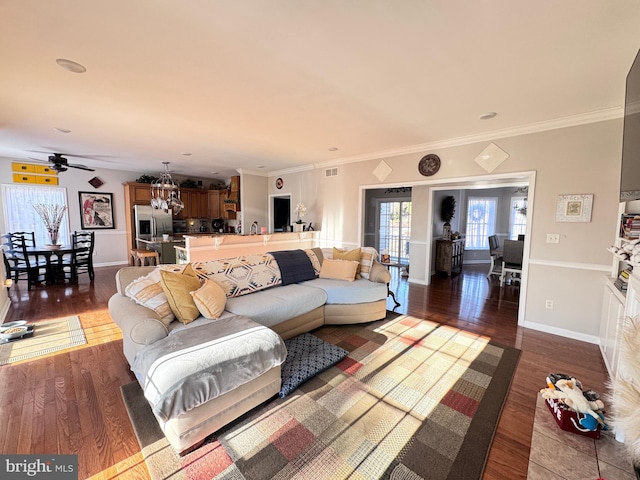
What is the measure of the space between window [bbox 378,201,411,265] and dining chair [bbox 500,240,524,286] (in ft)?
8.40

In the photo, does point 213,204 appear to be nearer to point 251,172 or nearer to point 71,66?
point 251,172

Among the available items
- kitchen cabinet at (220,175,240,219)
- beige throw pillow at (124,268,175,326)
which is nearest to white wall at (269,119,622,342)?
beige throw pillow at (124,268,175,326)

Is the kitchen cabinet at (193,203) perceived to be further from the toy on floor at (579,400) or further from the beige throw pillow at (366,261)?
the toy on floor at (579,400)

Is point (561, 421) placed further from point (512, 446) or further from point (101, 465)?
point (101, 465)

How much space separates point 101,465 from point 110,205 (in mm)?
7660

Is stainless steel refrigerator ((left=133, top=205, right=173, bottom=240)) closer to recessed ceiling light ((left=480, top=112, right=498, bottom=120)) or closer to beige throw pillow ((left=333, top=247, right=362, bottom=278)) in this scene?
beige throw pillow ((left=333, top=247, right=362, bottom=278))

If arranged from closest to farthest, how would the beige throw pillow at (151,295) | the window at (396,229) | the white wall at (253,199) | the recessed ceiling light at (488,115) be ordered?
the beige throw pillow at (151,295)
the recessed ceiling light at (488,115)
the white wall at (253,199)
the window at (396,229)

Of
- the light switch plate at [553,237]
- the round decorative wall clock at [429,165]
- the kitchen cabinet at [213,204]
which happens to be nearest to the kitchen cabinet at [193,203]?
the kitchen cabinet at [213,204]

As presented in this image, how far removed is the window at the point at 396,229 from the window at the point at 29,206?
28.0ft

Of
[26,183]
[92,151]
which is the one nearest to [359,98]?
[92,151]

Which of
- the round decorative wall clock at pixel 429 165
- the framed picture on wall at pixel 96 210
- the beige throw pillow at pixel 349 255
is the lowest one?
the beige throw pillow at pixel 349 255

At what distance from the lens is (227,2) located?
5.03 feet

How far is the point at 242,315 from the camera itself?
257 cm

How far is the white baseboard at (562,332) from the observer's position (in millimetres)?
3210
